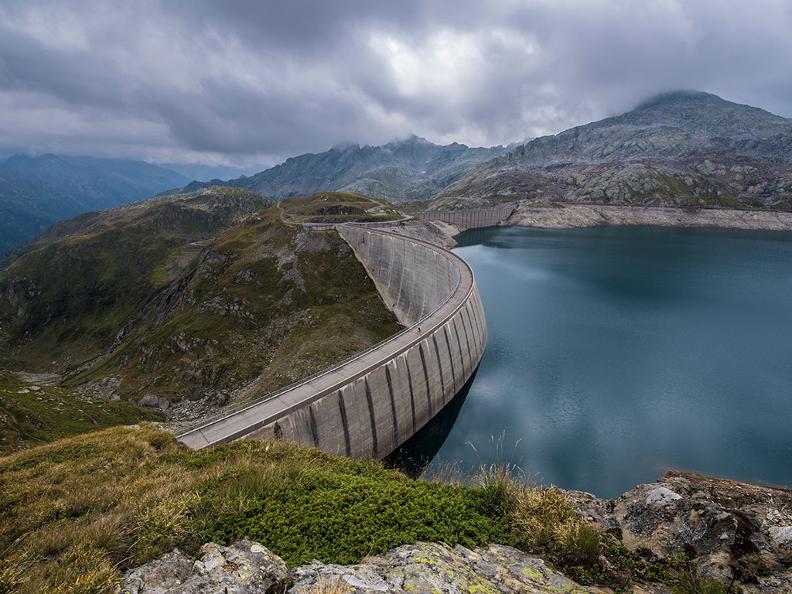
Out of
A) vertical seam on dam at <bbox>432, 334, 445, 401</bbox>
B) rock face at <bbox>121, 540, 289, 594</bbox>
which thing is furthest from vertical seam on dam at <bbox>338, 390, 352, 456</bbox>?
rock face at <bbox>121, 540, 289, 594</bbox>

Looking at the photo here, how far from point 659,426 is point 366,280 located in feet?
192

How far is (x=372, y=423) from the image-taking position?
122 feet

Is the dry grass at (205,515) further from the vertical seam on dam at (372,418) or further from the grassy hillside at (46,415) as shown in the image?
the vertical seam on dam at (372,418)

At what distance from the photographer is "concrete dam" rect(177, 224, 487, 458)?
29.3 meters

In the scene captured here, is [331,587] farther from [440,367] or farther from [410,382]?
[440,367]

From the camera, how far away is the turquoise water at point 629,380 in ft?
124

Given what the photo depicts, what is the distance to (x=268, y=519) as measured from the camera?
9672 mm

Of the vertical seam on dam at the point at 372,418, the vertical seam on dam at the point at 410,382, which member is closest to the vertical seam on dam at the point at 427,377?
the vertical seam on dam at the point at 410,382

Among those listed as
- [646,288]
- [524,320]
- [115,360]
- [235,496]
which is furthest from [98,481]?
[646,288]

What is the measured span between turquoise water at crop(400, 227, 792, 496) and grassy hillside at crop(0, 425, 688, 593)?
26351 mm

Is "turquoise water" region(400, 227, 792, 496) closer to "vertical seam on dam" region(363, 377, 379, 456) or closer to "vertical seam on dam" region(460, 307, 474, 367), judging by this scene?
"vertical seam on dam" region(460, 307, 474, 367)

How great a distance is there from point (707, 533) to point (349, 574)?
9268 millimetres

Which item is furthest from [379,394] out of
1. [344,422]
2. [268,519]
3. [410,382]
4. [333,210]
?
[333,210]

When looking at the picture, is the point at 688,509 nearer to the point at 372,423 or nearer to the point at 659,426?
the point at 372,423
